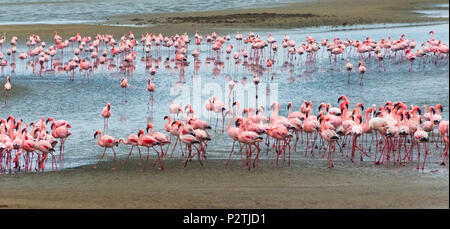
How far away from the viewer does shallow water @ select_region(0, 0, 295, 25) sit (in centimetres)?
2892

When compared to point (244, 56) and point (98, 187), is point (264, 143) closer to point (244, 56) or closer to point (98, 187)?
point (98, 187)

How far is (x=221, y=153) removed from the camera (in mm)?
10469

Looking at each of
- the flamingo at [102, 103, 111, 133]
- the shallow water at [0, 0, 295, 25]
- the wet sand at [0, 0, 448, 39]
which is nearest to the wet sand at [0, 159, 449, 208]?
the flamingo at [102, 103, 111, 133]

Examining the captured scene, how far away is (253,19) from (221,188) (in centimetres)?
1869

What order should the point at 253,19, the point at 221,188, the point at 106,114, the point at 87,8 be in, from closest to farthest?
the point at 221,188
the point at 106,114
the point at 253,19
the point at 87,8

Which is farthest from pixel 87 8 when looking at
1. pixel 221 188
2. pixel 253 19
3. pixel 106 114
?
pixel 221 188

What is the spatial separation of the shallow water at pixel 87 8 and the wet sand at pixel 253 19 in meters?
1.43

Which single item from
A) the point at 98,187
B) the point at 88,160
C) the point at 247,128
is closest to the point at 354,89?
the point at 247,128

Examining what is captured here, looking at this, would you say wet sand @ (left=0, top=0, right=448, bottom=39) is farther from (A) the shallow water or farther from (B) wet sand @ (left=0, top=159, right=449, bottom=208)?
(B) wet sand @ (left=0, top=159, right=449, bottom=208)

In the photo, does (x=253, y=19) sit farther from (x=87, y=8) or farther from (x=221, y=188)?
(x=221, y=188)

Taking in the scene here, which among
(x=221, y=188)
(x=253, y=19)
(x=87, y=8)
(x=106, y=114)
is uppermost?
(x=87, y=8)

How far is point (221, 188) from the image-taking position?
8727mm

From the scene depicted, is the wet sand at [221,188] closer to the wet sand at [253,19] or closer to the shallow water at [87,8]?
the wet sand at [253,19]

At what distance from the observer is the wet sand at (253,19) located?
2464cm
